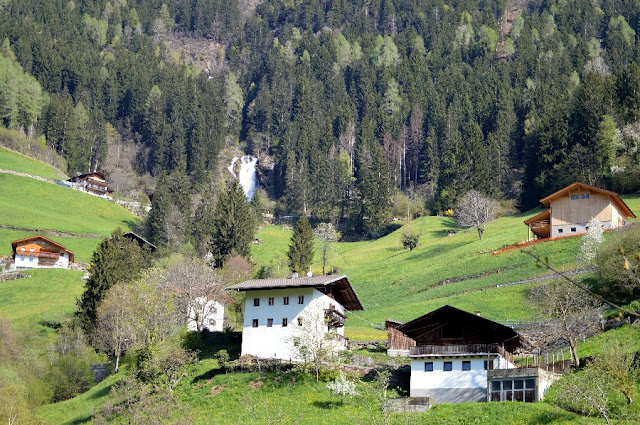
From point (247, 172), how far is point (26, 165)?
2310 inches

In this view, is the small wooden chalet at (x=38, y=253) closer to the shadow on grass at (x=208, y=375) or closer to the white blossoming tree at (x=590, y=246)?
the shadow on grass at (x=208, y=375)

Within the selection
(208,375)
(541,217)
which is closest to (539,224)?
(541,217)

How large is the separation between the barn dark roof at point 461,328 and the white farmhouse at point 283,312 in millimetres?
8765

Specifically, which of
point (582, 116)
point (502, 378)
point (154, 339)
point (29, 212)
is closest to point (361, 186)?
point (582, 116)

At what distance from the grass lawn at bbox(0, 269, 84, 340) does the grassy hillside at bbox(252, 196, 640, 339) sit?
24.6m

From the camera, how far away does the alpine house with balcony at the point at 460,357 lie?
46750 millimetres

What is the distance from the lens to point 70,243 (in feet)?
383

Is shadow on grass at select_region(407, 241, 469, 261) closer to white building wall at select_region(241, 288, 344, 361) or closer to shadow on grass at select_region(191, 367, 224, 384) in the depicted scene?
white building wall at select_region(241, 288, 344, 361)

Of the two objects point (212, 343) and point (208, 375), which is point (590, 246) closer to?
point (212, 343)

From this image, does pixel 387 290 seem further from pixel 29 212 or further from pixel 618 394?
pixel 29 212

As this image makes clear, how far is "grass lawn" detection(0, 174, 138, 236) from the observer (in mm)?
121688

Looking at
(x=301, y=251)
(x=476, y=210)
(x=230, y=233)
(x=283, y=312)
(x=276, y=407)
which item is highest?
(x=476, y=210)

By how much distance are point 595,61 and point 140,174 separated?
110027 millimetres

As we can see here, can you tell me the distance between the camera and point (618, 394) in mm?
40375
